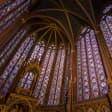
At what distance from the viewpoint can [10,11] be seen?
11.6 m

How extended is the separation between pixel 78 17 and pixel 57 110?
250 inches

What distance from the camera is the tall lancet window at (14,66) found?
34.9 ft

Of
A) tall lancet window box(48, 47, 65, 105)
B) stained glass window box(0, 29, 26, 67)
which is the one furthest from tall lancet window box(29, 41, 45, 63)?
stained glass window box(0, 29, 26, 67)

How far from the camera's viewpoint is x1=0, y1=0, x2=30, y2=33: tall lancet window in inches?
437

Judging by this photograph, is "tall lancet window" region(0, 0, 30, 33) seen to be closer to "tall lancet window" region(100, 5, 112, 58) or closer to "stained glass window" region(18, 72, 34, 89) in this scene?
"stained glass window" region(18, 72, 34, 89)

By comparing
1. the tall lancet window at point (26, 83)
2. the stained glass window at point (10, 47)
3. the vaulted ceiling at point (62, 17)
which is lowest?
the tall lancet window at point (26, 83)

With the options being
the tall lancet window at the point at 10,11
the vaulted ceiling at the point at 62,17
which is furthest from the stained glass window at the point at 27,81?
the vaulted ceiling at the point at 62,17

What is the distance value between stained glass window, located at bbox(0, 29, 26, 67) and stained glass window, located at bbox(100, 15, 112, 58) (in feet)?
16.0

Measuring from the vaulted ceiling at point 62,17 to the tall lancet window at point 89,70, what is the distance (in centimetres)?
73

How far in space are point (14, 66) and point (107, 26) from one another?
5.67 m

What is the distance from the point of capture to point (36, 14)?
13516mm

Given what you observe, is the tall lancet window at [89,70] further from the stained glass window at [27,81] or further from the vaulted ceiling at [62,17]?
the stained glass window at [27,81]

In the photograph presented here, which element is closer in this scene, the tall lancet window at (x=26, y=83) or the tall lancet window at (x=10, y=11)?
the tall lancet window at (x=26, y=83)

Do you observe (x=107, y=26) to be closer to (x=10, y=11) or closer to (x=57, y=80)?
(x=57, y=80)
